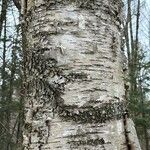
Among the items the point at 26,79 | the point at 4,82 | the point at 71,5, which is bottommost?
the point at 26,79

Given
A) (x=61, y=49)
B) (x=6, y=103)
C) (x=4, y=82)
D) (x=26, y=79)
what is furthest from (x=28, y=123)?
(x=4, y=82)

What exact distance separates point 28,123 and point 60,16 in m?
0.36

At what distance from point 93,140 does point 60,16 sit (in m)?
0.41

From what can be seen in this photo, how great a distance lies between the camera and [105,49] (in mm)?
1348

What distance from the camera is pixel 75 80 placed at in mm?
1281

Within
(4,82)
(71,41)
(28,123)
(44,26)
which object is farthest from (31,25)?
(4,82)

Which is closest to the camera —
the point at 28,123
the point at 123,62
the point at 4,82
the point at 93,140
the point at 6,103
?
the point at 93,140

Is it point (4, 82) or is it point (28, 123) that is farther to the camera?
point (4, 82)

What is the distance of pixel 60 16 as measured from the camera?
1.36 meters

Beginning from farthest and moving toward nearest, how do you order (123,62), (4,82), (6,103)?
1. (4,82)
2. (6,103)
3. (123,62)

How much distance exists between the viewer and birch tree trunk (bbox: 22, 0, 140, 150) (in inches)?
49.3

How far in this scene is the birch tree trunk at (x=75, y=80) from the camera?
4.11 feet

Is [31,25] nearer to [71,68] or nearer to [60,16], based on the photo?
[60,16]

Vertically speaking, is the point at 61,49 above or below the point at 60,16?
below
